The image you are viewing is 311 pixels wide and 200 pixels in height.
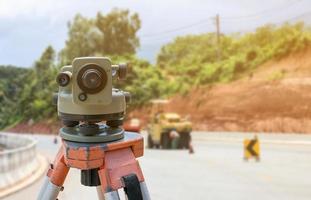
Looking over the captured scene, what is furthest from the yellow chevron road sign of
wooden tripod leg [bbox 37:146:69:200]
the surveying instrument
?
wooden tripod leg [bbox 37:146:69:200]

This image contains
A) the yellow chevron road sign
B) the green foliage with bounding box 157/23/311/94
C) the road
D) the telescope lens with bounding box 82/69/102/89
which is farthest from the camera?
the green foliage with bounding box 157/23/311/94

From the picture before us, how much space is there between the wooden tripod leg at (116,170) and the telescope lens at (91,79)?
1.19ft

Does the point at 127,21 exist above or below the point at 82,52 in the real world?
above

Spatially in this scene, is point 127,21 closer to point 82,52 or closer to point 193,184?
point 82,52

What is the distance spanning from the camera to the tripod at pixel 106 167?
2.18m

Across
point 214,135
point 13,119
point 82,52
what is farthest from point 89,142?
point 82,52

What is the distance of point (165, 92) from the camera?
4034 centimetres

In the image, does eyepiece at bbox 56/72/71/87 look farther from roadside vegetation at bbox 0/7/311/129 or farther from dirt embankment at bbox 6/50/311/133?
roadside vegetation at bbox 0/7/311/129

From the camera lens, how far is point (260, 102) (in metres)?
31.4

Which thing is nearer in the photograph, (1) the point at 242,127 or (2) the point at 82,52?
(1) the point at 242,127

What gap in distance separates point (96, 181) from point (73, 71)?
59cm

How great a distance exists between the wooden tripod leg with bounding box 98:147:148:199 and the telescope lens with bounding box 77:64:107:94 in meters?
0.34

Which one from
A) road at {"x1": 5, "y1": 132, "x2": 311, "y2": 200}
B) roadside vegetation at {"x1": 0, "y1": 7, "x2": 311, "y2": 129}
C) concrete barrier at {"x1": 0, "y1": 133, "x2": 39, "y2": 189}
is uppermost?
roadside vegetation at {"x1": 0, "y1": 7, "x2": 311, "y2": 129}

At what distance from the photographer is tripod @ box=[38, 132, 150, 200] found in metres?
2.18
